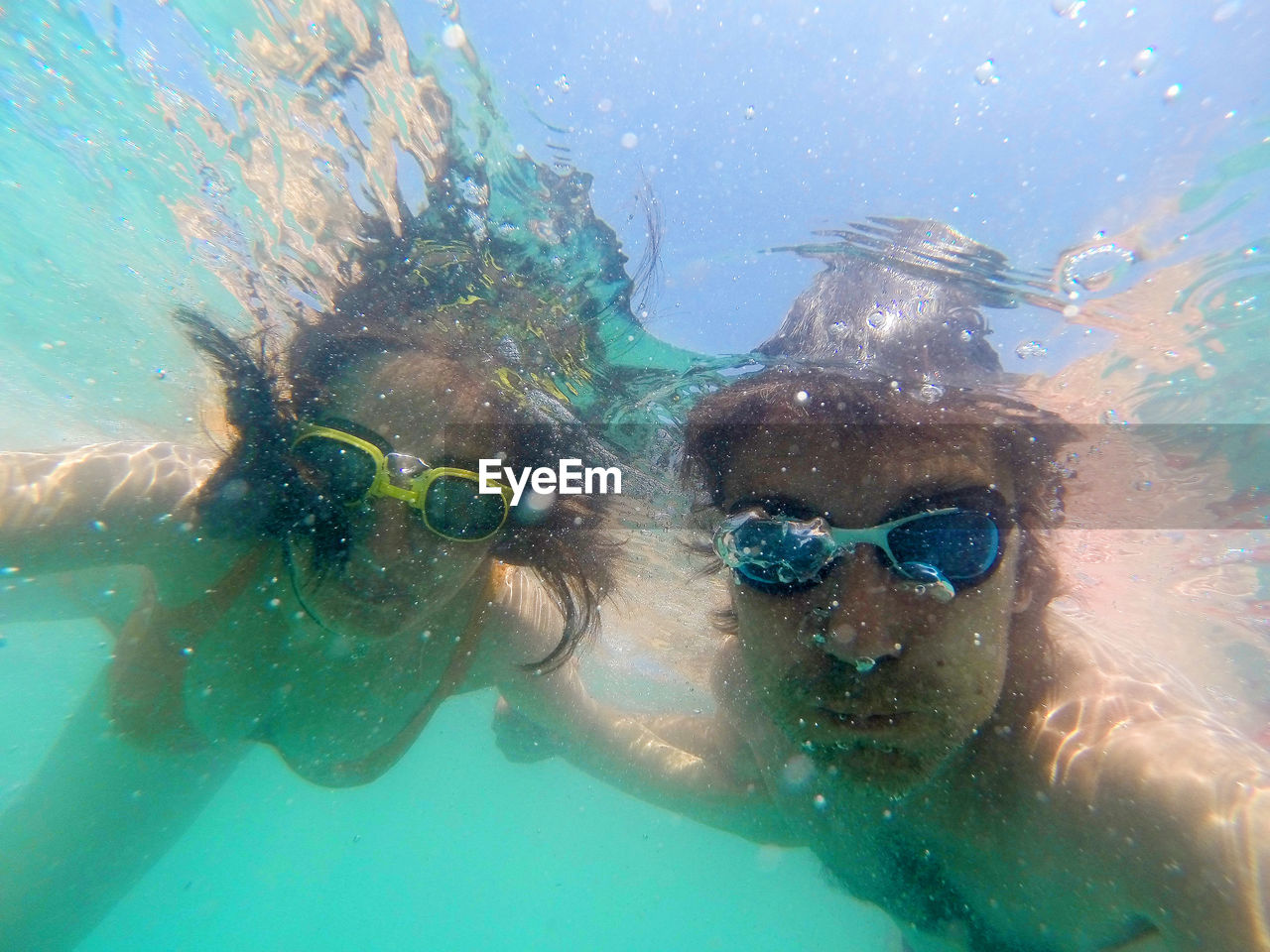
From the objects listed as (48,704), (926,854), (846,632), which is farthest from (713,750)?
(48,704)

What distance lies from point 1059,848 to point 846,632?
1.94 meters

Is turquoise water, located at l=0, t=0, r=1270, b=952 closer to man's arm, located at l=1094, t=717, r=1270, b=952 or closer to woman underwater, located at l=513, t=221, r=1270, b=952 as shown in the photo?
woman underwater, located at l=513, t=221, r=1270, b=952

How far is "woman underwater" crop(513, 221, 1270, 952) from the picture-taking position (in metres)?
3.09

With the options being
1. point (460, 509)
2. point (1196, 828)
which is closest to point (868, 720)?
point (1196, 828)

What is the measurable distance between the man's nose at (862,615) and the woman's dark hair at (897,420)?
2.31 ft

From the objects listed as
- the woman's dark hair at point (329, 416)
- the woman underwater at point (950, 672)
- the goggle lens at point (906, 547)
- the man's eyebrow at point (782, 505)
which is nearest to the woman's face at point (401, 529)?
the woman's dark hair at point (329, 416)

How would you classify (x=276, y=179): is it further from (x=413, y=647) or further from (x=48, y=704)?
(x=48, y=704)

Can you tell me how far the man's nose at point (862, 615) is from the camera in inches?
125

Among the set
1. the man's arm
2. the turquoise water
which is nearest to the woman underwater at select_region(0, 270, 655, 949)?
the turquoise water

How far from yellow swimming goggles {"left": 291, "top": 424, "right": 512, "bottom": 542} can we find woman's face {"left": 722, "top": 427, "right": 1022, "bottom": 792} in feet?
6.97

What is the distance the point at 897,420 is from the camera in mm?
3846

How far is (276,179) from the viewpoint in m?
6.05

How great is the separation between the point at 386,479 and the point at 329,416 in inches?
30.2

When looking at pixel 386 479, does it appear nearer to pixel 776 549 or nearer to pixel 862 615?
pixel 776 549
